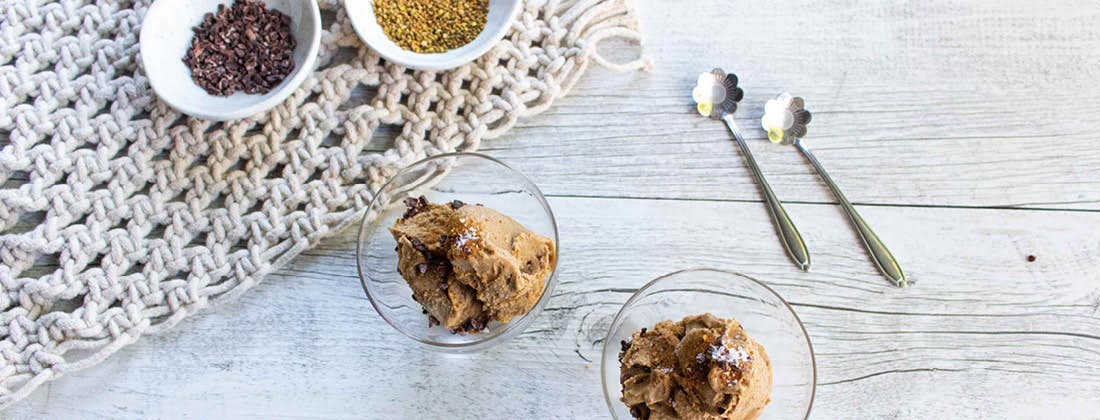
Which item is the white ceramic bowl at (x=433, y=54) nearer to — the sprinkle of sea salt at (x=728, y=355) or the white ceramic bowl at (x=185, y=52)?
the white ceramic bowl at (x=185, y=52)

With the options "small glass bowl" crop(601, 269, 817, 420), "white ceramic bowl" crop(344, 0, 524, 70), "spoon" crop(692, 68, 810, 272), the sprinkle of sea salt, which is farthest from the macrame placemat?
the sprinkle of sea salt

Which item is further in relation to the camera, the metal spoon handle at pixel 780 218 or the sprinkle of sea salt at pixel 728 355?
the metal spoon handle at pixel 780 218

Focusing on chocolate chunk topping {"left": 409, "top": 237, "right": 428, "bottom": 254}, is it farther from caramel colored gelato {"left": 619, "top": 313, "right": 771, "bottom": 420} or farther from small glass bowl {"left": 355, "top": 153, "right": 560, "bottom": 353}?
caramel colored gelato {"left": 619, "top": 313, "right": 771, "bottom": 420}

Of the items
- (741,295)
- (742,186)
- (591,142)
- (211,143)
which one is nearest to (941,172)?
(742,186)

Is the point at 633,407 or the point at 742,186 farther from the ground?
the point at 742,186

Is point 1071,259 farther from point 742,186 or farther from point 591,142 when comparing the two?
point 591,142

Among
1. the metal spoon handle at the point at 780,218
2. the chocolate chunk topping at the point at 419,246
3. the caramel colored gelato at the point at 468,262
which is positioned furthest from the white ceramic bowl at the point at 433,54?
the metal spoon handle at the point at 780,218
